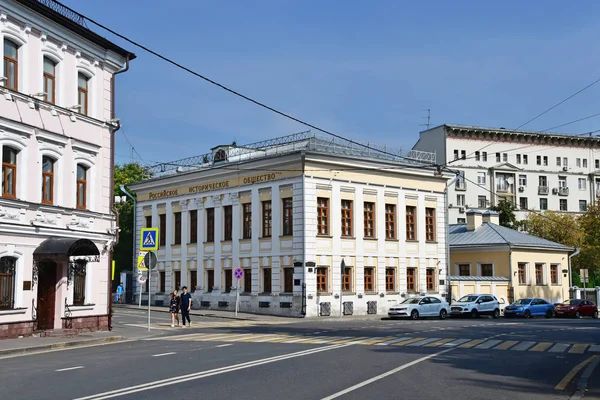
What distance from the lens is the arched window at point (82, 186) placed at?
27.1 meters

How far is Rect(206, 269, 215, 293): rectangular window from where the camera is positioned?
47031 mm

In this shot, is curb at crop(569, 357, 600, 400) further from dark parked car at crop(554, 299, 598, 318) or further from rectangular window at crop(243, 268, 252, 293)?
dark parked car at crop(554, 299, 598, 318)

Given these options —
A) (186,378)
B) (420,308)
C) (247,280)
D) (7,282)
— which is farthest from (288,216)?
(186,378)

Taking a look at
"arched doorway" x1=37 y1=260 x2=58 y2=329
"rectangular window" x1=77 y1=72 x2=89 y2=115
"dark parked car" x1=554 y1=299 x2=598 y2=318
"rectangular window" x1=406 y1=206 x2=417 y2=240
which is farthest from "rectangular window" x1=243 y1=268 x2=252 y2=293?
"dark parked car" x1=554 y1=299 x2=598 y2=318

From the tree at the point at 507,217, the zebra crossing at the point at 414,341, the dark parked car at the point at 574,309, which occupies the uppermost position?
the tree at the point at 507,217

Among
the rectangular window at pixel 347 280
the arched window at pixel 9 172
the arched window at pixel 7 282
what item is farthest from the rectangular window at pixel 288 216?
the arched window at pixel 7 282

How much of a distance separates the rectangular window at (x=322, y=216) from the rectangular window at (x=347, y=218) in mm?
1333

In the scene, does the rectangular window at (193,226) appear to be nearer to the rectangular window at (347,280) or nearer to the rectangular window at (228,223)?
the rectangular window at (228,223)

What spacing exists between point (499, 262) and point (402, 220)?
11.3m

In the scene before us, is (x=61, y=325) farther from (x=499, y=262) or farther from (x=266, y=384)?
(x=499, y=262)

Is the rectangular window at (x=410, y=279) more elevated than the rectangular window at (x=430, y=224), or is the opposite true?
the rectangular window at (x=430, y=224)

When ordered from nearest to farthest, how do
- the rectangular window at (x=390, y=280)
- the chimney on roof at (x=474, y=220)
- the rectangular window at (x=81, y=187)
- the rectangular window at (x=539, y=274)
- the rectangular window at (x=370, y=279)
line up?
1. the rectangular window at (x=81, y=187)
2. the rectangular window at (x=370, y=279)
3. the rectangular window at (x=390, y=280)
4. the rectangular window at (x=539, y=274)
5. the chimney on roof at (x=474, y=220)

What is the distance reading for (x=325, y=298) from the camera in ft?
136

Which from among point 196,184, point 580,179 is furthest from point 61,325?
point 580,179
